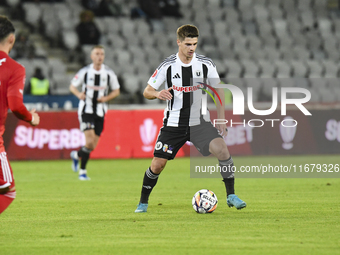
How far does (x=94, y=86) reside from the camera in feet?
35.7

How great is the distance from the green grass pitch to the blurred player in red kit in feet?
1.80

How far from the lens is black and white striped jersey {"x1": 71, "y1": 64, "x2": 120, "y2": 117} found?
10750 millimetres

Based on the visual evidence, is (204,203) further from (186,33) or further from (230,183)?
(186,33)

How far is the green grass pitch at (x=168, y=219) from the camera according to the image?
4.71 metres

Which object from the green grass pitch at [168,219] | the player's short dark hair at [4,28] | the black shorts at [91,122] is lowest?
the green grass pitch at [168,219]

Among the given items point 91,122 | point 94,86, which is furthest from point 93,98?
point 91,122

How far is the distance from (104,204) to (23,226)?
1.78 m

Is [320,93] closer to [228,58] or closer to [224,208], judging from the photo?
[228,58]

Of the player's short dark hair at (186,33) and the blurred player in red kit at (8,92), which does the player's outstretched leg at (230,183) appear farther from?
the blurred player in red kit at (8,92)

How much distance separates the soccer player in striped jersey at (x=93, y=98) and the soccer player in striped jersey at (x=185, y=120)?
4069mm

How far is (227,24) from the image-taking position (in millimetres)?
22812

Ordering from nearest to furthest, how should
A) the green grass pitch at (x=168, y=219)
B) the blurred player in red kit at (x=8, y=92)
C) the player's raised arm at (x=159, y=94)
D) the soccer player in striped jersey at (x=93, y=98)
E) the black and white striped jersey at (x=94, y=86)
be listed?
the blurred player in red kit at (x=8, y=92) < the green grass pitch at (x=168, y=219) < the player's raised arm at (x=159, y=94) < the soccer player in striped jersey at (x=93, y=98) < the black and white striped jersey at (x=94, y=86)

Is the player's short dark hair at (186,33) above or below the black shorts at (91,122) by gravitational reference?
above

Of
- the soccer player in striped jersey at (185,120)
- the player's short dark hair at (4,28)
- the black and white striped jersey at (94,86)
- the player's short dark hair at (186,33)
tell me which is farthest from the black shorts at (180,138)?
the black and white striped jersey at (94,86)
